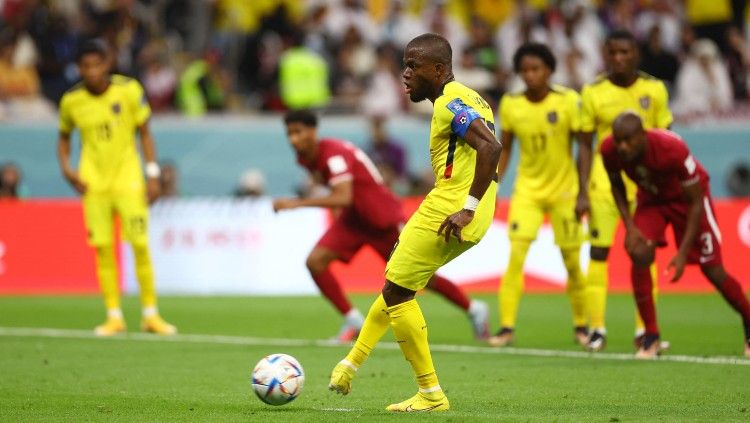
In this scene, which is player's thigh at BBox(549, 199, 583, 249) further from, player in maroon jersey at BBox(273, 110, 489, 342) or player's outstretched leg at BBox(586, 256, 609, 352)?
player in maroon jersey at BBox(273, 110, 489, 342)

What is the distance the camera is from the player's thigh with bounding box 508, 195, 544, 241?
12.5m

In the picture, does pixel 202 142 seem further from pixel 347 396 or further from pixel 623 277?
pixel 347 396

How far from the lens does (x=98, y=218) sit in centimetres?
1392

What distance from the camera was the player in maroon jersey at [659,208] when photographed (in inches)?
417

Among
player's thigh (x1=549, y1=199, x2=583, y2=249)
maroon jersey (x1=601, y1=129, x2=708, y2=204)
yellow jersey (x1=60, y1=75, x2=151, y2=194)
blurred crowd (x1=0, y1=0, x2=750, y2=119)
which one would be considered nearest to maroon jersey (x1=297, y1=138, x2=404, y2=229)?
player's thigh (x1=549, y1=199, x2=583, y2=249)

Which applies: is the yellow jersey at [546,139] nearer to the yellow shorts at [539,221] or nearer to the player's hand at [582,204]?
the yellow shorts at [539,221]

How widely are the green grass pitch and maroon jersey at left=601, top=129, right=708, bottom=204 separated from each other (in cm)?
141

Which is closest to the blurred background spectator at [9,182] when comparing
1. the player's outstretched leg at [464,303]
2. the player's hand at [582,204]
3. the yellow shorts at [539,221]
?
the player's outstretched leg at [464,303]

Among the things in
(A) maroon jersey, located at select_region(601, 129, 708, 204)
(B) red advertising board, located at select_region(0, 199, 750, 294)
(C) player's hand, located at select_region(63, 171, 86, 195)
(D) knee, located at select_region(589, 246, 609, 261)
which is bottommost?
(B) red advertising board, located at select_region(0, 199, 750, 294)

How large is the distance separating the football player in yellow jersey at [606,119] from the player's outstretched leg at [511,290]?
0.68 meters

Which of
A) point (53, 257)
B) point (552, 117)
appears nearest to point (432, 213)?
point (552, 117)

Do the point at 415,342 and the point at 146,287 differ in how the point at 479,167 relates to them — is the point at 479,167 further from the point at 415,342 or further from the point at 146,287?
the point at 146,287

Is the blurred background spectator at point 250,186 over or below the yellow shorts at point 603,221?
below

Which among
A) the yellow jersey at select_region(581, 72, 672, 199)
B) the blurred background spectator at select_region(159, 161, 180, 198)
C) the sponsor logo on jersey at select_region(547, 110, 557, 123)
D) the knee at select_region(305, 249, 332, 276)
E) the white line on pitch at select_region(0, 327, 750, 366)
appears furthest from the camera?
the blurred background spectator at select_region(159, 161, 180, 198)
